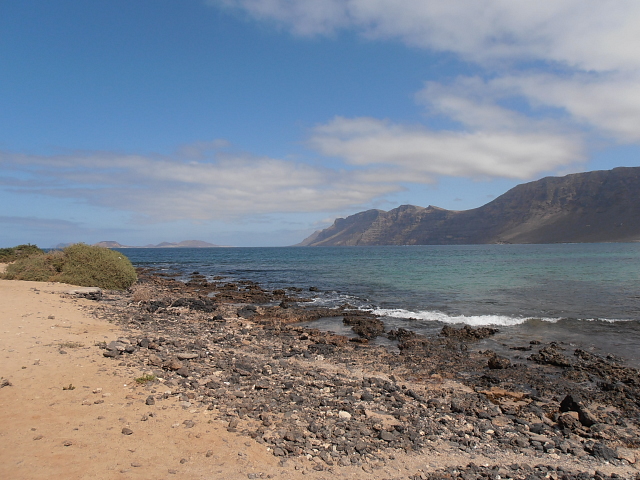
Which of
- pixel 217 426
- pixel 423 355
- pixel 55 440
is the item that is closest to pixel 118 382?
pixel 55 440

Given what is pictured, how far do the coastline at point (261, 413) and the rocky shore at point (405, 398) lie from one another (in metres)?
0.04

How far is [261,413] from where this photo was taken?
7.20 m

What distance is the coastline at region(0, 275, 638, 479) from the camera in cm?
560

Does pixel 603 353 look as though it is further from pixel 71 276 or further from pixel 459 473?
pixel 71 276

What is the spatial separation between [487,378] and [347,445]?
20.0 ft

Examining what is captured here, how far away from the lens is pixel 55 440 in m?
5.70

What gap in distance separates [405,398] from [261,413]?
3.56m

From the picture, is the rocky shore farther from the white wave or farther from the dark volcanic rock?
the white wave

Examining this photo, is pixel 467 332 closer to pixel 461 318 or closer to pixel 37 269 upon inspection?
pixel 461 318

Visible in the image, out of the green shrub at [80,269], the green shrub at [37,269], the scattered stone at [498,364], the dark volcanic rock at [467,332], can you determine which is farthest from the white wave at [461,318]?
the green shrub at [37,269]

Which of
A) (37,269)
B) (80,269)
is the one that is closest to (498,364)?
(80,269)

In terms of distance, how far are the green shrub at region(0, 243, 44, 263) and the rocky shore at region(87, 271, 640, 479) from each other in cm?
3305

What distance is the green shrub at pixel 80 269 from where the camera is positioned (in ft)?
85.1

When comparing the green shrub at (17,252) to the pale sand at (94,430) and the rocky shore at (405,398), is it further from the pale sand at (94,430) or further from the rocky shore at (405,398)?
the pale sand at (94,430)
